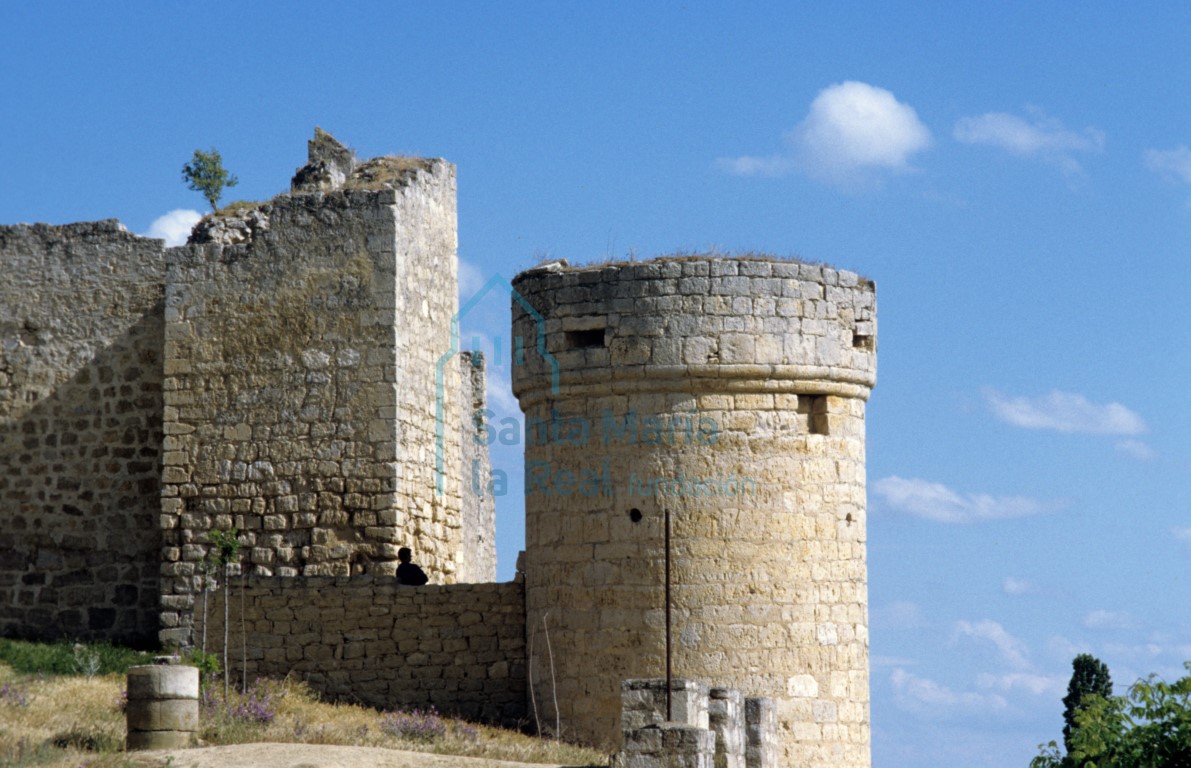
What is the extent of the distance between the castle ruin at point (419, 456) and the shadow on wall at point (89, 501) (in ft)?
0.09

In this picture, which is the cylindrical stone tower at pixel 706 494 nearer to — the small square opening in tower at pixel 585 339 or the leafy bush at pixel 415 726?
the small square opening in tower at pixel 585 339

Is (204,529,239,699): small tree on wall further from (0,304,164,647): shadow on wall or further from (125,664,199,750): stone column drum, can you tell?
(125,664,199,750): stone column drum

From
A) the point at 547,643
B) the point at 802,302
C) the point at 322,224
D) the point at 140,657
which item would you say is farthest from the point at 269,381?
the point at 802,302

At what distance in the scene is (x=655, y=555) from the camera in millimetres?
14023

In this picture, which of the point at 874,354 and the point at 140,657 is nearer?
the point at 874,354

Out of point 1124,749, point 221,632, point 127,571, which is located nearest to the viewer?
point 1124,749

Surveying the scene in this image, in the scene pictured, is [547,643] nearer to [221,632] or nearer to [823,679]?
[823,679]

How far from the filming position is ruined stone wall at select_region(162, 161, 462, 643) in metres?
16.4

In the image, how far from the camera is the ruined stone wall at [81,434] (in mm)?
17766

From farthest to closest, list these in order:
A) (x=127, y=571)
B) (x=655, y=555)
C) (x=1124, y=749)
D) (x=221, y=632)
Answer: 1. (x=127, y=571)
2. (x=221, y=632)
3. (x=655, y=555)
4. (x=1124, y=749)

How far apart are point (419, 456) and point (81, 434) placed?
360cm

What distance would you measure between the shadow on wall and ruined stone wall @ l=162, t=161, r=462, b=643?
2.99ft

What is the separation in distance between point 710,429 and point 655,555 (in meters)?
1.06

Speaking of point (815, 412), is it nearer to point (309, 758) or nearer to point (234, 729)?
point (309, 758)
